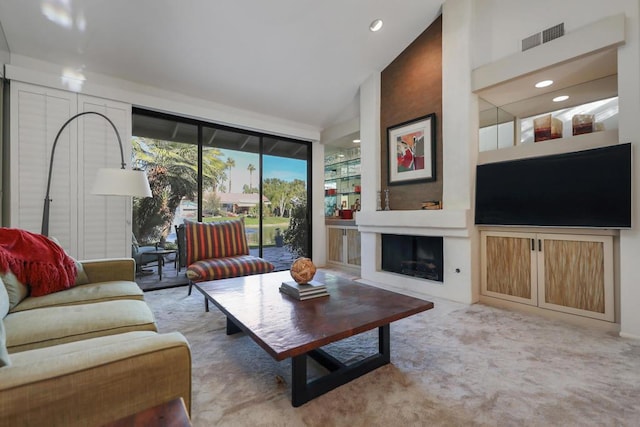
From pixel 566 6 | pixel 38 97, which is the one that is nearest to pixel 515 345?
pixel 566 6

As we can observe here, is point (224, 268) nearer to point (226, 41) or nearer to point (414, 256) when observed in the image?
point (414, 256)

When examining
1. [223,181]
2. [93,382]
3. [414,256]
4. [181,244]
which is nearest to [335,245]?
[414,256]

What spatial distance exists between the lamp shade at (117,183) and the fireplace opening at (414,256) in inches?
117

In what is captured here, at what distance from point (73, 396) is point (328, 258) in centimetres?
465

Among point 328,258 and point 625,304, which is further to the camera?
point 328,258

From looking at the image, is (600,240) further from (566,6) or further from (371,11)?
(371,11)

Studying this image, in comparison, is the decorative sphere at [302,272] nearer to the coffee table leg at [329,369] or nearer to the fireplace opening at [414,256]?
the coffee table leg at [329,369]

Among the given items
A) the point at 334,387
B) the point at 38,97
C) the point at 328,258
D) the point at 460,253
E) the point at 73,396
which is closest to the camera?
the point at 73,396

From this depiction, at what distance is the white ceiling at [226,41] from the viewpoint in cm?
267

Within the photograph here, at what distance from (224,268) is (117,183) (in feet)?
3.97

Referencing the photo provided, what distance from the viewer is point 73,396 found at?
79cm

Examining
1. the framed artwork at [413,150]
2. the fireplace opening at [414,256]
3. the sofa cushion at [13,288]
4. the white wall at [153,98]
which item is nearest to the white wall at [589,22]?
the framed artwork at [413,150]

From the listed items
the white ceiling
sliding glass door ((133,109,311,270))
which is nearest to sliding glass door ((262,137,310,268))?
sliding glass door ((133,109,311,270))

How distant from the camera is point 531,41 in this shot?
2801 millimetres
